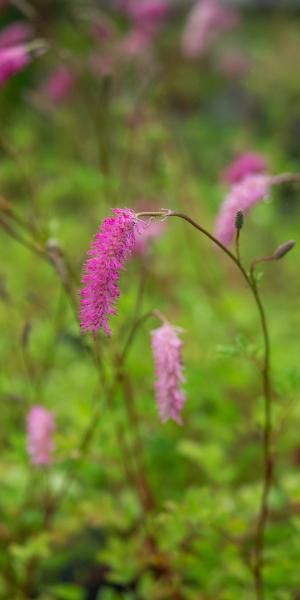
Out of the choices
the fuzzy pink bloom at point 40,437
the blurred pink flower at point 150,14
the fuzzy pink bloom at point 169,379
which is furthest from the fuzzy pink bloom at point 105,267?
the blurred pink flower at point 150,14

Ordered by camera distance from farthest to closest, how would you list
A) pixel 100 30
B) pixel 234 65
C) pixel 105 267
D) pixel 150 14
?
pixel 234 65
pixel 150 14
pixel 100 30
pixel 105 267

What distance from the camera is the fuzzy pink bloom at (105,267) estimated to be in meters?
1.02

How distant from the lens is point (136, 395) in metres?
2.42

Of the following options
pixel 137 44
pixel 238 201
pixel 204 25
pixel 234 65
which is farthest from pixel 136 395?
pixel 234 65

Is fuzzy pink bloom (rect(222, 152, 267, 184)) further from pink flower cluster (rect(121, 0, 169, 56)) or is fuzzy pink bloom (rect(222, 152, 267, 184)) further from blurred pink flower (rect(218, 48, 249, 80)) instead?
blurred pink flower (rect(218, 48, 249, 80))

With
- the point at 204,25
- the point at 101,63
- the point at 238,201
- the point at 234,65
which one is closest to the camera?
the point at 238,201

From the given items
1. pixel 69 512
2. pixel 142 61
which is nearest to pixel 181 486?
pixel 69 512

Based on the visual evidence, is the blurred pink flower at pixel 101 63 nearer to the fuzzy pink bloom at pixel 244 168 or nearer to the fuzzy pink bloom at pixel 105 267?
the fuzzy pink bloom at pixel 244 168

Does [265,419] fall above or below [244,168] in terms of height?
below

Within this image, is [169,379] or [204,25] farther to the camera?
[204,25]

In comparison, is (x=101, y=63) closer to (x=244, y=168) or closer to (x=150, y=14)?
(x=150, y=14)

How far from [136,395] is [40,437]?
868 mm

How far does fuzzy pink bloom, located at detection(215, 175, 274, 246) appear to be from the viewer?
147 centimetres

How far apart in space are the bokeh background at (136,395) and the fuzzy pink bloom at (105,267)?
390mm
